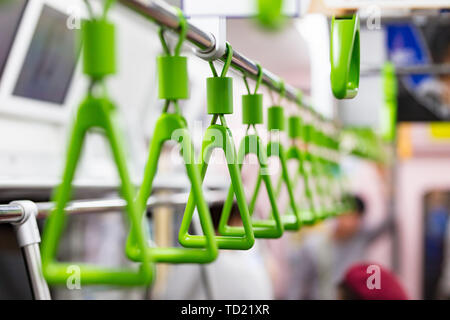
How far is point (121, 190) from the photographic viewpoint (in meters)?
0.55

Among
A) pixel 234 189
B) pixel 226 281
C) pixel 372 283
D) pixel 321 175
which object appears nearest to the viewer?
pixel 234 189

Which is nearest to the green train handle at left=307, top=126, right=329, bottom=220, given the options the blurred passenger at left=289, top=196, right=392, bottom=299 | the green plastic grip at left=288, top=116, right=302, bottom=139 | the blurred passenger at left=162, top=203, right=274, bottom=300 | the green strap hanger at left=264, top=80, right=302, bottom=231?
the green plastic grip at left=288, top=116, right=302, bottom=139

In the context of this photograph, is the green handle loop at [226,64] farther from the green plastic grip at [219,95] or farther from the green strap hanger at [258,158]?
the green strap hanger at [258,158]

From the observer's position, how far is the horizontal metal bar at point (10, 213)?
1058 mm

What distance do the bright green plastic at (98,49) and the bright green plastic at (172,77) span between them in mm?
147

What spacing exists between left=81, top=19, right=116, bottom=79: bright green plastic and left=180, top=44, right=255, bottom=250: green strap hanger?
27cm

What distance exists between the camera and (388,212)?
4.84 m

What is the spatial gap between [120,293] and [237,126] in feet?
5.71

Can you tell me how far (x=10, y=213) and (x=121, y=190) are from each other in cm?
59

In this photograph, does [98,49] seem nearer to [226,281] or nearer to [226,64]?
[226,64]

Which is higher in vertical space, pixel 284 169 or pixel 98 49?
pixel 98 49

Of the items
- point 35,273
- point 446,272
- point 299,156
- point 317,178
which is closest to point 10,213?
point 35,273
